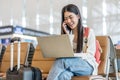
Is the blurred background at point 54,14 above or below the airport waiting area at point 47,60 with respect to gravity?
above

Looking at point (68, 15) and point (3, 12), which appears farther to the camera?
point (3, 12)

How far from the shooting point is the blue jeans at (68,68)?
244cm

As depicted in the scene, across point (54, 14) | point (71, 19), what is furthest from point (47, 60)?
point (54, 14)

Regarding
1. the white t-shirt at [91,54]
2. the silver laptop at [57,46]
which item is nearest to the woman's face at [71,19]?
the white t-shirt at [91,54]

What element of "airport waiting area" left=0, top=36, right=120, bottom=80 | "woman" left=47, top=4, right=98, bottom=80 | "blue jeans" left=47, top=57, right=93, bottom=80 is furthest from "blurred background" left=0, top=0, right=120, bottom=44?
"blue jeans" left=47, top=57, right=93, bottom=80

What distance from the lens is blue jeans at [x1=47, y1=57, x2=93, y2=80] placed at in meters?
2.44

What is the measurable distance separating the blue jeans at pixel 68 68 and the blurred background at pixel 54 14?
219 centimetres

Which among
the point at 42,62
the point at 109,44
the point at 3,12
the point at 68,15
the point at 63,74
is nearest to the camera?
the point at 63,74

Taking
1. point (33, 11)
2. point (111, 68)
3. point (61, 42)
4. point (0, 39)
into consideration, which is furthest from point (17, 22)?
point (61, 42)

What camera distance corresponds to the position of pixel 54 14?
19.6ft

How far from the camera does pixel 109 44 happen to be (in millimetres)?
2961

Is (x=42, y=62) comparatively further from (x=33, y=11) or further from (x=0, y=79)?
(x=33, y=11)

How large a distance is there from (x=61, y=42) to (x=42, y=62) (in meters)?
1.07

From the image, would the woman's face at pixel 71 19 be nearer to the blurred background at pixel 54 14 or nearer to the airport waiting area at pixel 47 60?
the airport waiting area at pixel 47 60
